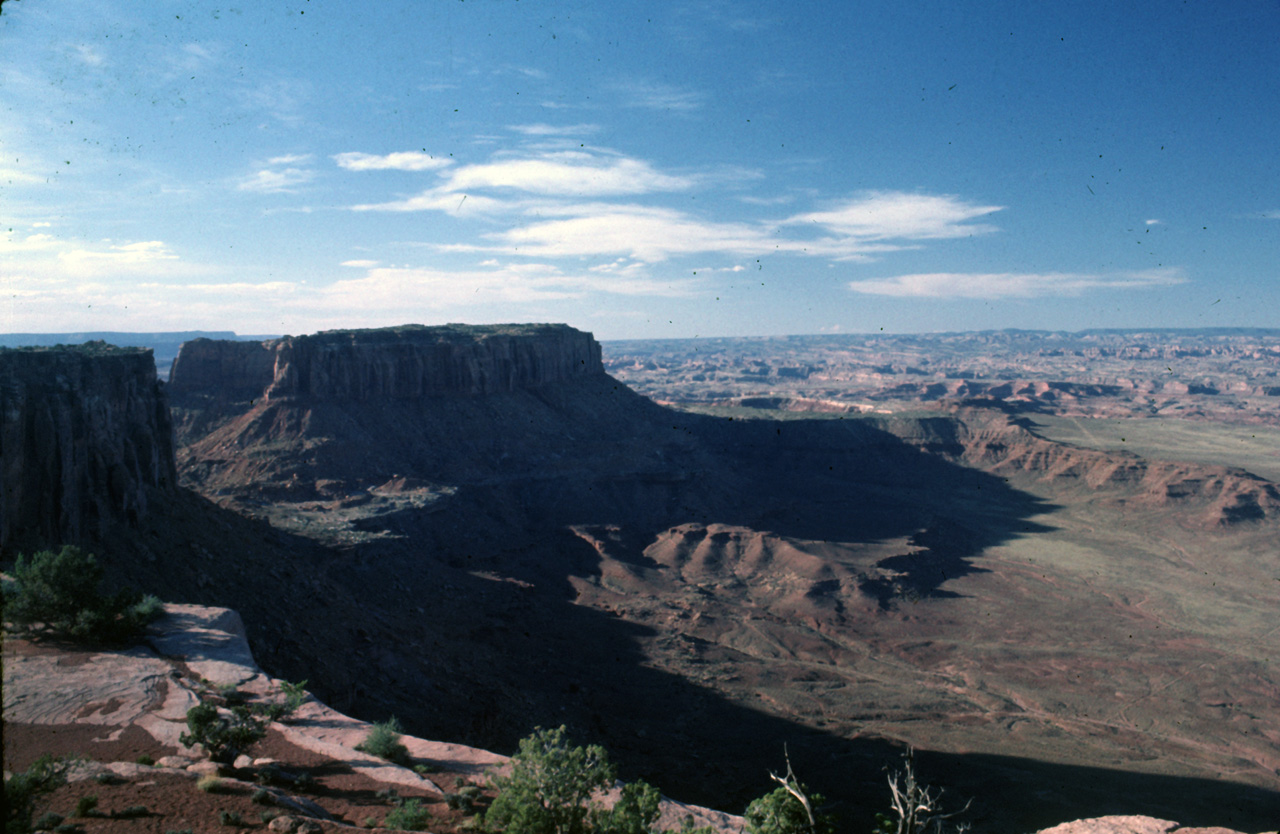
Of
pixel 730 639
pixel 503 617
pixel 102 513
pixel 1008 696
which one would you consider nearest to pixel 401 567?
pixel 503 617

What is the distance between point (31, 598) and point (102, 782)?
8.24 metres

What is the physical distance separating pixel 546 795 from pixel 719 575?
4401 centimetres

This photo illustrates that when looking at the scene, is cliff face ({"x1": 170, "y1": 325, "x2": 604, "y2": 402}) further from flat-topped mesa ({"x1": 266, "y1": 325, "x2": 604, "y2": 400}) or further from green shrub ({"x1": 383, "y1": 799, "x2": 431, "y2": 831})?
green shrub ({"x1": 383, "y1": 799, "x2": 431, "y2": 831})

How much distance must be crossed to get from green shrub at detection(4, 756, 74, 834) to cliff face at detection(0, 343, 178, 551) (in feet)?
62.4

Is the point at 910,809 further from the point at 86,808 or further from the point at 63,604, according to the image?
the point at 63,604

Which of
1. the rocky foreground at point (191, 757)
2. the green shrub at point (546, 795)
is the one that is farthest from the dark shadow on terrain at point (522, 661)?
the green shrub at point (546, 795)

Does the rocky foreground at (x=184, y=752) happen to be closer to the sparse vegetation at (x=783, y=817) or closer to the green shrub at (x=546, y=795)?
the green shrub at (x=546, y=795)

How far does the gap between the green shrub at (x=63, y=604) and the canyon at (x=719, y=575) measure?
7028 mm

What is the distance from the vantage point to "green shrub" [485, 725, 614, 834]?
10.5 metres

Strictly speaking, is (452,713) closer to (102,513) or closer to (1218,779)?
(102,513)

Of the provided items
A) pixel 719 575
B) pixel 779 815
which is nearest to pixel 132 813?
pixel 779 815

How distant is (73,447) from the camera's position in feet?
89.8

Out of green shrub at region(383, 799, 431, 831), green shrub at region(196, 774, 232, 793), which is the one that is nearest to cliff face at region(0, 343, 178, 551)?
green shrub at region(196, 774, 232, 793)

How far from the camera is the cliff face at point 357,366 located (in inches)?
2635
